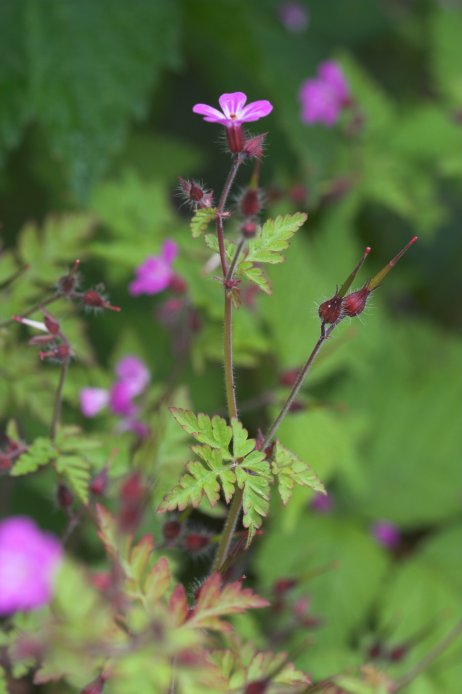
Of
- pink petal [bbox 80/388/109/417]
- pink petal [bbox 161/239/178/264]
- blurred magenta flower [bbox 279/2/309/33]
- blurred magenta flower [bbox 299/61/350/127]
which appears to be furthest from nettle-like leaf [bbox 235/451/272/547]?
blurred magenta flower [bbox 279/2/309/33]

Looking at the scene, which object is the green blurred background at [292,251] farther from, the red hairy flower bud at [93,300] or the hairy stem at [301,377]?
the hairy stem at [301,377]

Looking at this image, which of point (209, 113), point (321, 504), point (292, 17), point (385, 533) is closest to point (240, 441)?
point (209, 113)

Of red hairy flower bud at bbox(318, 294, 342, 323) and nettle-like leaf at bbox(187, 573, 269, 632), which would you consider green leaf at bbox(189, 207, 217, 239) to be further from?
nettle-like leaf at bbox(187, 573, 269, 632)

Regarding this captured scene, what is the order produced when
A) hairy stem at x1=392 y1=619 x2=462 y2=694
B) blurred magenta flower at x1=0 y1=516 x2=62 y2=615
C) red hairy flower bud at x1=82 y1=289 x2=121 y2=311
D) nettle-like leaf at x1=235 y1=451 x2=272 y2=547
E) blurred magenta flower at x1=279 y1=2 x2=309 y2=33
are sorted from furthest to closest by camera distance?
blurred magenta flower at x1=279 y1=2 x2=309 y2=33 < hairy stem at x1=392 y1=619 x2=462 y2=694 < red hairy flower bud at x1=82 y1=289 x2=121 y2=311 < nettle-like leaf at x1=235 y1=451 x2=272 y2=547 < blurred magenta flower at x1=0 y1=516 x2=62 y2=615

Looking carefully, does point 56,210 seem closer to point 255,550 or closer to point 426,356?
point 255,550

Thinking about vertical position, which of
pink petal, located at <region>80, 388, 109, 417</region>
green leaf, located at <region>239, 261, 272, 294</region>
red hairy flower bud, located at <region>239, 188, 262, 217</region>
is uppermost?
red hairy flower bud, located at <region>239, 188, 262, 217</region>

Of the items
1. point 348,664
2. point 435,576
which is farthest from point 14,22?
point 435,576

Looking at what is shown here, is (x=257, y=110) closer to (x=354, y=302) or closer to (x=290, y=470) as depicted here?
(x=354, y=302)
